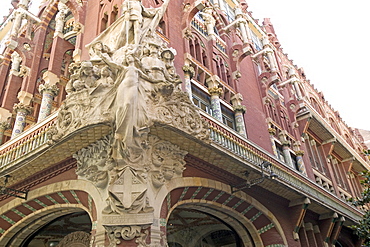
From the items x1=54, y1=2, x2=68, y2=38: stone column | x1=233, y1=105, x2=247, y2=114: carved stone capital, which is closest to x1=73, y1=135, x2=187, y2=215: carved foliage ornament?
x1=233, y1=105, x2=247, y2=114: carved stone capital

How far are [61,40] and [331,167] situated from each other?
21568 millimetres

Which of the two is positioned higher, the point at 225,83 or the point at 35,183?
the point at 225,83

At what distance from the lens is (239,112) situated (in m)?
15.4

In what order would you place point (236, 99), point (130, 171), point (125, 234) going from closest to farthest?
point (125, 234) → point (130, 171) → point (236, 99)

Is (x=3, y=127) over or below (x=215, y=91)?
below

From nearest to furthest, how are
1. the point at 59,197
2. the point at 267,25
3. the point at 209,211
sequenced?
1. the point at 59,197
2. the point at 209,211
3. the point at 267,25

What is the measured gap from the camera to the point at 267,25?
2947 centimetres

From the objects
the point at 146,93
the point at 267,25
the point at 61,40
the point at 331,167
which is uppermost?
the point at 267,25

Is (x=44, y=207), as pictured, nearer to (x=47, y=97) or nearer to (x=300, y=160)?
(x=47, y=97)

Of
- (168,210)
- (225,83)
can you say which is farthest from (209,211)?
(225,83)

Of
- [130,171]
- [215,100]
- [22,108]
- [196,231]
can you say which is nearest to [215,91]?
[215,100]

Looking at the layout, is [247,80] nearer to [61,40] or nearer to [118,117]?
[61,40]

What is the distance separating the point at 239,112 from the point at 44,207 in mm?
9377

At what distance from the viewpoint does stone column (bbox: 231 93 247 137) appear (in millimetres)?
14977
